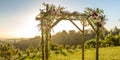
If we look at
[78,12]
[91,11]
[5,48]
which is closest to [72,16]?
[78,12]

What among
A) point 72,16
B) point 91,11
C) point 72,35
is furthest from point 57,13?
point 72,35

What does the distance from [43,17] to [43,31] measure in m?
0.83

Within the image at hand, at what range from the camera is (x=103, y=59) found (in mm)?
26375

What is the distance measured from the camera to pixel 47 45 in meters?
14.6

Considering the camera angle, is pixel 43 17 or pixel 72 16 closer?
pixel 43 17

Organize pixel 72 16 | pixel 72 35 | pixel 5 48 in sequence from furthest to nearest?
pixel 72 35 < pixel 5 48 < pixel 72 16

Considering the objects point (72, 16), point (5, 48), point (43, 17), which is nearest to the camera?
point (43, 17)

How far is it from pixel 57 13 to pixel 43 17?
3.42 feet

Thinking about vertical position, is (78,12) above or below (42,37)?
above

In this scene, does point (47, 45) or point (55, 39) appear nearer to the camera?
point (47, 45)

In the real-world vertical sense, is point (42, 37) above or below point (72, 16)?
below

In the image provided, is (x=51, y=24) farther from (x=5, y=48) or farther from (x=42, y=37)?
(x=5, y=48)

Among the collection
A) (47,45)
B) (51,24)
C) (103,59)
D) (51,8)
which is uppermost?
(51,8)

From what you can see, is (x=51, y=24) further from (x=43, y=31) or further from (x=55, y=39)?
(x=55, y=39)
